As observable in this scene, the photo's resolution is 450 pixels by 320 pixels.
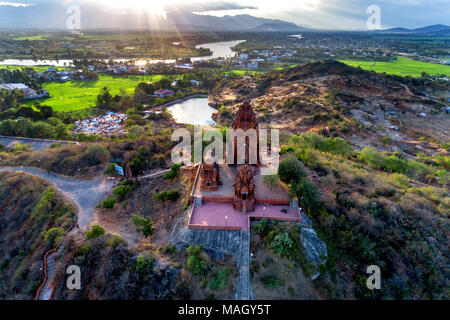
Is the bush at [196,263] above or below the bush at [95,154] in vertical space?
below

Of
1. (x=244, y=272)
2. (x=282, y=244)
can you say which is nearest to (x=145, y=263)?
(x=244, y=272)

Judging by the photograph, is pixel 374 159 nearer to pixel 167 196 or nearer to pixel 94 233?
pixel 167 196

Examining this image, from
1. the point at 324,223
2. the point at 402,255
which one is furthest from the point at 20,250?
the point at 402,255

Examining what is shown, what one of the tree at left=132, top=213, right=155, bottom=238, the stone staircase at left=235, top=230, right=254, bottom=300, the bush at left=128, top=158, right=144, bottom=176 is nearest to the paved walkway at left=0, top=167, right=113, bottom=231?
the bush at left=128, top=158, right=144, bottom=176

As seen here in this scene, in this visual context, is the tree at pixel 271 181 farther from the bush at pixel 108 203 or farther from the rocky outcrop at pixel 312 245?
the bush at pixel 108 203

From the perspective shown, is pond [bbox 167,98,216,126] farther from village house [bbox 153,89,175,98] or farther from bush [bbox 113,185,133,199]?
bush [bbox 113,185,133,199]

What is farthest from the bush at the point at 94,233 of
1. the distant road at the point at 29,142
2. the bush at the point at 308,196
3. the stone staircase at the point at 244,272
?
the distant road at the point at 29,142
